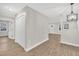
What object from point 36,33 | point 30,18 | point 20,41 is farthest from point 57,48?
point 30,18

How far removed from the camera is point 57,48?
2131mm

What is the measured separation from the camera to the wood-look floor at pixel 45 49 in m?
1.94

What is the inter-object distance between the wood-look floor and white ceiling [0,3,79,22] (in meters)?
0.55

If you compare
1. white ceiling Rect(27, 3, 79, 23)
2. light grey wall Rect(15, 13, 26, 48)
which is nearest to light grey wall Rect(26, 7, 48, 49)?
light grey wall Rect(15, 13, 26, 48)

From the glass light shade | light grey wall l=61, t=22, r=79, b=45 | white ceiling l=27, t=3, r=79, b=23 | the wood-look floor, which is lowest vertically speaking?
the wood-look floor

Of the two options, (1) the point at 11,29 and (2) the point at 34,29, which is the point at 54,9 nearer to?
(2) the point at 34,29

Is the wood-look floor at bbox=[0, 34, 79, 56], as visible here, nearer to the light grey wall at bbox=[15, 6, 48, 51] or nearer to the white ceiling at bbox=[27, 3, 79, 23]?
the light grey wall at bbox=[15, 6, 48, 51]

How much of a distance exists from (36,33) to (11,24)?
82 centimetres

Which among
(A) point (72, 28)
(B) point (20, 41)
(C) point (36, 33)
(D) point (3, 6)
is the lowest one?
(B) point (20, 41)

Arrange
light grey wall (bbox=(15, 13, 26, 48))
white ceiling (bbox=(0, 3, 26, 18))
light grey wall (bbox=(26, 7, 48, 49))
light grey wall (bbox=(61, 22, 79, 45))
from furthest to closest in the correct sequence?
light grey wall (bbox=(26, 7, 48, 49)), light grey wall (bbox=(15, 13, 26, 48)), light grey wall (bbox=(61, 22, 79, 45)), white ceiling (bbox=(0, 3, 26, 18))

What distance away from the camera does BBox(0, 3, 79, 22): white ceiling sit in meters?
1.87

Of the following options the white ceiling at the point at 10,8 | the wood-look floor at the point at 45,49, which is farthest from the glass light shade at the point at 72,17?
the white ceiling at the point at 10,8

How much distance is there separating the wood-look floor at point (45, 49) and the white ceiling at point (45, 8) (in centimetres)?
55

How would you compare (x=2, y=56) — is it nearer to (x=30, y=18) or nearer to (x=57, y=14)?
(x=30, y=18)
